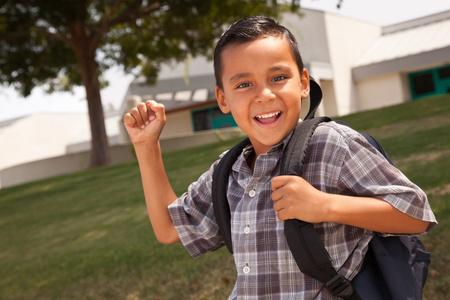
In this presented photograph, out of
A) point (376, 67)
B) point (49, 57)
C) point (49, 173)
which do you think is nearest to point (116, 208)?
point (49, 57)

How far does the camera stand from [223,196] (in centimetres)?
172

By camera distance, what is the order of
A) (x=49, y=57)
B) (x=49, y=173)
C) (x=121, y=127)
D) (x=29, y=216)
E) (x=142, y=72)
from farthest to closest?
1. (x=121, y=127)
2. (x=49, y=173)
3. (x=142, y=72)
4. (x=49, y=57)
5. (x=29, y=216)

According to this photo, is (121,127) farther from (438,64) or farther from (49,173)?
(438,64)

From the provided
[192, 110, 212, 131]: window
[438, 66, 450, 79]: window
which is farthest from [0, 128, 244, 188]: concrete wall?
[438, 66, 450, 79]: window

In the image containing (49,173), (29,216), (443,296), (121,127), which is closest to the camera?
(443,296)

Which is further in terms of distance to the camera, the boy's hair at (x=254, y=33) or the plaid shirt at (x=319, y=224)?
the boy's hair at (x=254, y=33)

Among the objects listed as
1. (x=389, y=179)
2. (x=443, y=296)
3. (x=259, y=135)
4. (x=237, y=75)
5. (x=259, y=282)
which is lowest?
(x=443, y=296)

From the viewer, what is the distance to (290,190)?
138cm

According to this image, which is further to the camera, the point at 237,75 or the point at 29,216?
the point at 29,216

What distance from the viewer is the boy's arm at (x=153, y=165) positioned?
1908 millimetres

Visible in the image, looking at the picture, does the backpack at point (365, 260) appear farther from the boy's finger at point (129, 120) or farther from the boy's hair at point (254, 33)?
the boy's finger at point (129, 120)

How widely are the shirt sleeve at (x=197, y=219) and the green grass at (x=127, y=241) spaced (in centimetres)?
110

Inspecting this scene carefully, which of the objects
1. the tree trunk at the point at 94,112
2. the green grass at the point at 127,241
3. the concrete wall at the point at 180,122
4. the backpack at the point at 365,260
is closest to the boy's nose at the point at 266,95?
the backpack at the point at 365,260

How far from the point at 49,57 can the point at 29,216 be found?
10.0 metres
